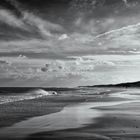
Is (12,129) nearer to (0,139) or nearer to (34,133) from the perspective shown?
(34,133)

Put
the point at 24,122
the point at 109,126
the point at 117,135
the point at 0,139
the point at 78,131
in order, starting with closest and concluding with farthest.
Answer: the point at 0,139 < the point at 117,135 < the point at 78,131 < the point at 109,126 < the point at 24,122

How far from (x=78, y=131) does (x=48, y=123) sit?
13.2 feet

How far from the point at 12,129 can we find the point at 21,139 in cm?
309

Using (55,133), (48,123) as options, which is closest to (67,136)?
(55,133)

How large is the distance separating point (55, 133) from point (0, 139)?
3103 millimetres

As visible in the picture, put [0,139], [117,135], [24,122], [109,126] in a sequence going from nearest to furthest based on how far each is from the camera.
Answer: [0,139], [117,135], [109,126], [24,122]

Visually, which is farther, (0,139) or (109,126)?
(109,126)

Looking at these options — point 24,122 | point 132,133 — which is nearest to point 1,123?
point 24,122

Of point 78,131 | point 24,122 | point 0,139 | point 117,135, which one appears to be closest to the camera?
point 0,139

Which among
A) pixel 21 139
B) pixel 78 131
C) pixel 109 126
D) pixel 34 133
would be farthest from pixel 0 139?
pixel 109 126

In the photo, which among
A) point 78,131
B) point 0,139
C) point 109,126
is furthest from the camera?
point 109,126

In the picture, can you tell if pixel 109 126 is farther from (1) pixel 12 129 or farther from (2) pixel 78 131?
(1) pixel 12 129

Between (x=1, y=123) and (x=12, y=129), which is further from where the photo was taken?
(x=1, y=123)

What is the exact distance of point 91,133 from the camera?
Answer: 1627 cm
